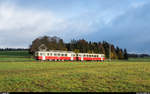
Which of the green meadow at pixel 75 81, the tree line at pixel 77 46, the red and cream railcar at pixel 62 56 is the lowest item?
the green meadow at pixel 75 81

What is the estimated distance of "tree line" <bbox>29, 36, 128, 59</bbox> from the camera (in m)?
70.7

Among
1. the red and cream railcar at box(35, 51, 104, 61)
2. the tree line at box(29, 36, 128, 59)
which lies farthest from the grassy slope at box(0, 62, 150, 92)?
the tree line at box(29, 36, 128, 59)

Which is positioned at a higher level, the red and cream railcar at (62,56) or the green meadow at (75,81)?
the red and cream railcar at (62,56)

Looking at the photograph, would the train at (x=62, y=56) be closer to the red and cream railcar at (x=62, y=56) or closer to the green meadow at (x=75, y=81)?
the red and cream railcar at (x=62, y=56)

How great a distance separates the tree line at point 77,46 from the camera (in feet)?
232

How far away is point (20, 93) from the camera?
678 cm

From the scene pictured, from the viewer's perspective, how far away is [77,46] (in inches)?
3664

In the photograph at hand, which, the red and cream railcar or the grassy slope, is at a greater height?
the red and cream railcar

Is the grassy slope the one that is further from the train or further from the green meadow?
the train

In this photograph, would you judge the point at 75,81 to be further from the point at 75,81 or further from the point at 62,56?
the point at 62,56

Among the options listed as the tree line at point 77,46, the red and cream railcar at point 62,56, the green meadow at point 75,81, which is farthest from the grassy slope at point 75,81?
the tree line at point 77,46

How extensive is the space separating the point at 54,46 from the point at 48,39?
3.96m

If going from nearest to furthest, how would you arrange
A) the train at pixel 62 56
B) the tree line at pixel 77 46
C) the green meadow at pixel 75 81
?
1. the green meadow at pixel 75 81
2. the train at pixel 62 56
3. the tree line at pixel 77 46

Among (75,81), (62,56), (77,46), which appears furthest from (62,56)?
(77,46)
